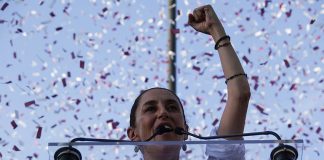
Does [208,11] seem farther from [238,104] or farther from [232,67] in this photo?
[238,104]

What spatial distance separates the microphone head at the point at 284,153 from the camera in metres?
0.97

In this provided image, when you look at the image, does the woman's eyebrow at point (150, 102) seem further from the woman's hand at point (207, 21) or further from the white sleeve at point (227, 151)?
the white sleeve at point (227, 151)

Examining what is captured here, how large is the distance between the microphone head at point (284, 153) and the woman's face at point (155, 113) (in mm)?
688

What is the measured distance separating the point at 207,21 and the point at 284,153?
81cm

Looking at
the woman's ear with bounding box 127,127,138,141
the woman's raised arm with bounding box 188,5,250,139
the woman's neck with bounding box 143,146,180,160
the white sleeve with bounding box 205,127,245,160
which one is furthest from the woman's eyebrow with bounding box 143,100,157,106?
the woman's neck with bounding box 143,146,180,160

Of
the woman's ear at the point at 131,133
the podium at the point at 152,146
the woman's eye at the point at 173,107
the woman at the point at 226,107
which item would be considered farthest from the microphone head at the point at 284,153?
the woman's ear at the point at 131,133

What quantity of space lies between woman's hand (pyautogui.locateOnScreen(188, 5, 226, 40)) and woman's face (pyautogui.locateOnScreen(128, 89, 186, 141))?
0.26 m

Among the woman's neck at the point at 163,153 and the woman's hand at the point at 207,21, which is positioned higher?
the woman's hand at the point at 207,21

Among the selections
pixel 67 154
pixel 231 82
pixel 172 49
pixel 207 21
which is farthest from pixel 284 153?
pixel 172 49

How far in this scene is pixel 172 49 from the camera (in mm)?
3223

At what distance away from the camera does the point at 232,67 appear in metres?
1.67

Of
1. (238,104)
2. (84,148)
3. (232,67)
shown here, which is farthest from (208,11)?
(84,148)

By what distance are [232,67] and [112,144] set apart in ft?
2.43

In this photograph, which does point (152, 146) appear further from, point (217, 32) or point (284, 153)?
point (217, 32)
